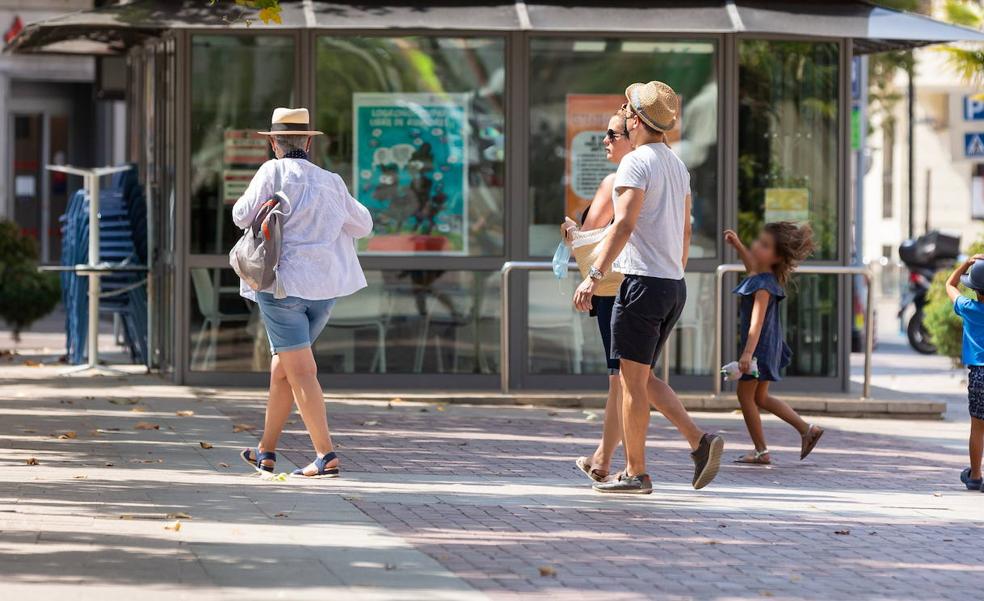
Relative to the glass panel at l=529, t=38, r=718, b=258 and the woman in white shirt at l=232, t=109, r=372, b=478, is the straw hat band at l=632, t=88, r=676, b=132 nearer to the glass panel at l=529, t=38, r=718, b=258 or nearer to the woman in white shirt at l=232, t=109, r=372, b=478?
the woman in white shirt at l=232, t=109, r=372, b=478

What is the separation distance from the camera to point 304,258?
897 centimetres

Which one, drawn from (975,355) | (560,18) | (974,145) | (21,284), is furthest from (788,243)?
(21,284)

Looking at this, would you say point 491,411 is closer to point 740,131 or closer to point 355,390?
point 355,390

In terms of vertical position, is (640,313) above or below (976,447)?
above

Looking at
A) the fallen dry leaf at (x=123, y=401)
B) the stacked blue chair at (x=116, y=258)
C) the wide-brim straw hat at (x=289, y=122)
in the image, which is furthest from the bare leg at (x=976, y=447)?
the stacked blue chair at (x=116, y=258)

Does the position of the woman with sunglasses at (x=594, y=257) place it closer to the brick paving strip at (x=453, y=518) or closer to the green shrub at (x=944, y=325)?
the brick paving strip at (x=453, y=518)

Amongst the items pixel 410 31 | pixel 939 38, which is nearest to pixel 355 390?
pixel 410 31

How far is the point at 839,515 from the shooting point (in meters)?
8.49

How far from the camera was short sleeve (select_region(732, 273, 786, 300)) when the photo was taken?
413 inches

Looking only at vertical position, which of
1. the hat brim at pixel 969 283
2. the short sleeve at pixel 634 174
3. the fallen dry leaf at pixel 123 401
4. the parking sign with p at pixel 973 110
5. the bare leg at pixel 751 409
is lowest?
the fallen dry leaf at pixel 123 401

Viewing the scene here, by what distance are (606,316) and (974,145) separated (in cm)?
1013

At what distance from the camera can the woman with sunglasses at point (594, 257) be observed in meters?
8.89

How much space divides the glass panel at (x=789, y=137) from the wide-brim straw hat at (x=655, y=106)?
6045 millimetres

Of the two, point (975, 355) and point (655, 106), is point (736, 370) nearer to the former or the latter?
point (975, 355)
